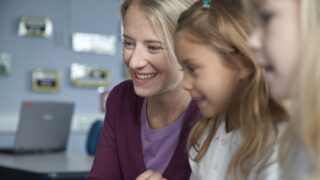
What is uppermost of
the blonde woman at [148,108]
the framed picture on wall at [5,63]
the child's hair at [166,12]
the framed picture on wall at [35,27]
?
the child's hair at [166,12]

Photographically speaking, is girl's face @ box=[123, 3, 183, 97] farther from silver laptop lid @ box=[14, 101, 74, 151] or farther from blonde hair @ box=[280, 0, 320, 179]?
silver laptop lid @ box=[14, 101, 74, 151]

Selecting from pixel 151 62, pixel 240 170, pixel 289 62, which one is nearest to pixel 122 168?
pixel 151 62

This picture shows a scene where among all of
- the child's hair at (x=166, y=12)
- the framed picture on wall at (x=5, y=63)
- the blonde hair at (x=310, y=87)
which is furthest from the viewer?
the framed picture on wall at (x=5, y=63)

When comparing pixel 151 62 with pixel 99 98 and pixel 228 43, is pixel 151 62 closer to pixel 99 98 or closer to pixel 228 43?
pixel 228 43

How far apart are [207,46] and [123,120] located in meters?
0.57

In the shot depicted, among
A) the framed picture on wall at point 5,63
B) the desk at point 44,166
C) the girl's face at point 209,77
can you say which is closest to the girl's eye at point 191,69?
the girl's face at point 209,77

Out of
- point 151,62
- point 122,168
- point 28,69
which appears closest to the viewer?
point 151,62

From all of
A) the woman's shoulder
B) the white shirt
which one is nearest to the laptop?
the woman's shoulder

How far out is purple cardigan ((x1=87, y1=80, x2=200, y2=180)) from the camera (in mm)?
1561

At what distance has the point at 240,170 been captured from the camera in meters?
1.21

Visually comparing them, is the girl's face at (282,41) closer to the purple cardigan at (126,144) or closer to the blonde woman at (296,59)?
the blonde woman at (296,59)

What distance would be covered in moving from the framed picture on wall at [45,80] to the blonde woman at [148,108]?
2434 millimetres

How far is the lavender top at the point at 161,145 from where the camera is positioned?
160 centimetres

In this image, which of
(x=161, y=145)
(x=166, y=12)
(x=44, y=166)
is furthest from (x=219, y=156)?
(x=44, y=166)
